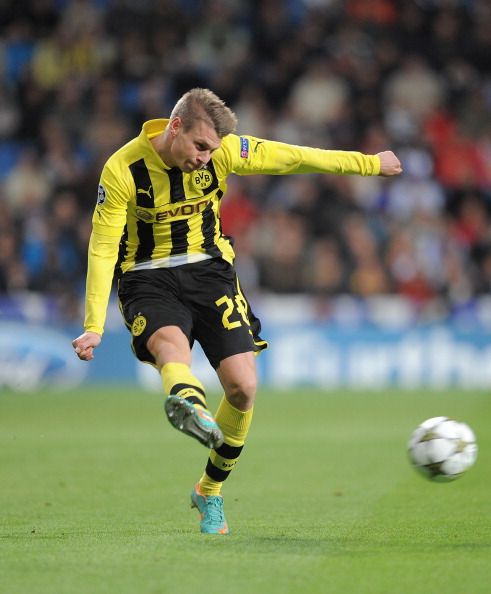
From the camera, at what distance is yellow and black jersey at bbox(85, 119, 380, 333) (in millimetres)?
5977

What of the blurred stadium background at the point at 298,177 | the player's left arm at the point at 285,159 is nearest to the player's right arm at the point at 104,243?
the player's left arm at the point at 285,159

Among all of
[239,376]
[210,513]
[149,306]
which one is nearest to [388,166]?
[239,376]

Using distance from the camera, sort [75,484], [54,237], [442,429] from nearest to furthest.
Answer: [442,429] → [75,484] → [54,237]

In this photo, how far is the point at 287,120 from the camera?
59.0 feet

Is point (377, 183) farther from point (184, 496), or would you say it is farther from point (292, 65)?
point (184, 496)

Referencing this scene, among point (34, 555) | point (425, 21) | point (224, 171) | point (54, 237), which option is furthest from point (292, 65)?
point (34, 555)

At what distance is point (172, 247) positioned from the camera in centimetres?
629

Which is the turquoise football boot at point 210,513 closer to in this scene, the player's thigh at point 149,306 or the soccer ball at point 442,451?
the player's thigh at point 149,306

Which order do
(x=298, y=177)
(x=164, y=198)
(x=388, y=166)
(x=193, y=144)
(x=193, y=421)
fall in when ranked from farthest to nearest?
(x=298, y=177) < (x=388, y=166) < (x=164, y=198) < (x=193, y=144) < (x=193, y=421)

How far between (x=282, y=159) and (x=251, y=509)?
7.09 feet

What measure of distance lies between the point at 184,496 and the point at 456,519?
194 centimetres

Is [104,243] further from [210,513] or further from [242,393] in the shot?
[210,513]

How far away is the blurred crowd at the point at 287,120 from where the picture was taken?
53.4 ft

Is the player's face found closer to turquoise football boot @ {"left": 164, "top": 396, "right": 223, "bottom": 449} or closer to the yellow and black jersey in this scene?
the yellow and black jersey
